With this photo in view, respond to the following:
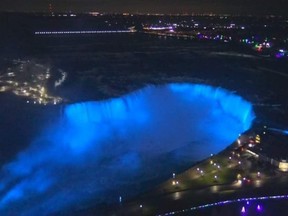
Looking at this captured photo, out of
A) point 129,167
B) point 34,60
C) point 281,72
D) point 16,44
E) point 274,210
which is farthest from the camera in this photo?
point 16,44

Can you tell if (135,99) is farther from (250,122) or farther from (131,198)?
(131,198)

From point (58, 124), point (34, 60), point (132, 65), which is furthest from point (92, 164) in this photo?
point (34, 60)

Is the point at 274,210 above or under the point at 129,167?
above

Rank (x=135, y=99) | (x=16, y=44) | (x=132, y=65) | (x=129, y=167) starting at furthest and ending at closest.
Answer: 1. (x=16, y=44)
2. (x=132, y=65)
3. (x=135, y=99)
4. (x=129, y=167)

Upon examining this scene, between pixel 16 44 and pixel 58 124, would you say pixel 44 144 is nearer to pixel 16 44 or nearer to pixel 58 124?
pixel 58 124

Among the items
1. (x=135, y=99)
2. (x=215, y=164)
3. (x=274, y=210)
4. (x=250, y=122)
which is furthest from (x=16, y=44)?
(x=274, y=210)

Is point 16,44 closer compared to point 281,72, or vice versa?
point 281,72
